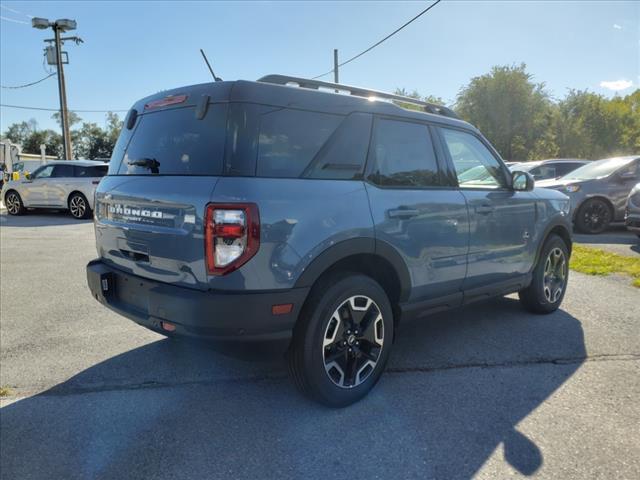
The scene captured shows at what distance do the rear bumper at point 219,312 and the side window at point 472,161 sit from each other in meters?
1.87

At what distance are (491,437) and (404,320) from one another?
38.2 inches

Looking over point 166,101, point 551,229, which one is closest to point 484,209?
point 551,229

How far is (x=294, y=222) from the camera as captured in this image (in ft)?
8.18

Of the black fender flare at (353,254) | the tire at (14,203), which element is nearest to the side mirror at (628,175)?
the black fender flare at (353,254)

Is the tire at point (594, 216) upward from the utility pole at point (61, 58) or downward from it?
downward

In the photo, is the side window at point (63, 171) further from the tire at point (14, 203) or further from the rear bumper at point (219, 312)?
the rear bumper at point (219, 312)

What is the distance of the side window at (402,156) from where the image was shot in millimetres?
3102

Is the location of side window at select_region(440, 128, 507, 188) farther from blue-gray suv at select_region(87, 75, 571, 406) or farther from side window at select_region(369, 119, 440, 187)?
side window at select_region(369, 119, 440, 187)

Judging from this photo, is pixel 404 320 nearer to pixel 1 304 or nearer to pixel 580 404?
pixel 580 404

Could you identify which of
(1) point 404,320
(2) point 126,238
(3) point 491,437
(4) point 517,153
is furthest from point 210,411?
(4) point 517,153

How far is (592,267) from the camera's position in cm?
679

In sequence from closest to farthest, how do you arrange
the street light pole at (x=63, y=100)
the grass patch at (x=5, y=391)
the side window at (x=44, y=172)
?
the grass patch at (x=5, y=391), the side window at (x=44, y=172), the street light pole at (x=63, y=100)

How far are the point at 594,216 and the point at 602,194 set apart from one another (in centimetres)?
48

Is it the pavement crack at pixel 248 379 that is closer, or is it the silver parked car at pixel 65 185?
the pavement crack at pixel 248 379
